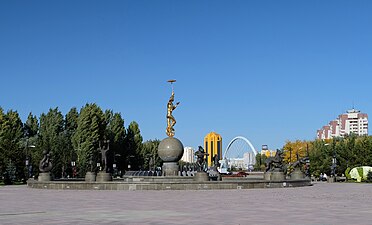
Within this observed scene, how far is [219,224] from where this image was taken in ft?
42.9

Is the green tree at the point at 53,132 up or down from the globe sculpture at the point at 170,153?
up

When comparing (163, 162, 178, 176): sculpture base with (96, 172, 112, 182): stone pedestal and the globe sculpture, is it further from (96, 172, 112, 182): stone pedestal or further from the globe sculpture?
(96, 172, 112, 182): stone pedestal

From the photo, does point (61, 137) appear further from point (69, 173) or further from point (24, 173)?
point (24, 173)

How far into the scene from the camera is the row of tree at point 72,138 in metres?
65.9

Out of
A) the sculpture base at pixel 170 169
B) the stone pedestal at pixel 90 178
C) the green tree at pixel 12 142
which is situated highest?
the green tree at pixel 12 142

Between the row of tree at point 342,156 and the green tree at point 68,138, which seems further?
the green tree at point 68,138

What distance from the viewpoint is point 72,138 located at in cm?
7044

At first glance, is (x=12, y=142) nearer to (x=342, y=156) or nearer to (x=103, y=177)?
(x=103, y=177)

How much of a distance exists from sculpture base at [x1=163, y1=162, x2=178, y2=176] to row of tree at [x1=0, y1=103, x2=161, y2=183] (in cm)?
2058

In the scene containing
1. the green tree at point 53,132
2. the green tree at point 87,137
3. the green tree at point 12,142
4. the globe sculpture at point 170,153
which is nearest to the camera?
the globe sculpture at point 170,153

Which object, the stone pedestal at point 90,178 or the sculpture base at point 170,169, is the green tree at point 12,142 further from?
the sculpture base at point 170,169

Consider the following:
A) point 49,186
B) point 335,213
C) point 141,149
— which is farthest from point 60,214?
point 141,149

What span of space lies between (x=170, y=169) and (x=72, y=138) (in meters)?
32.4

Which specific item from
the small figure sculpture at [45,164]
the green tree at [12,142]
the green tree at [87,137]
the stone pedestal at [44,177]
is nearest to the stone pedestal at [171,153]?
the small figure sculpture at [45,164]
